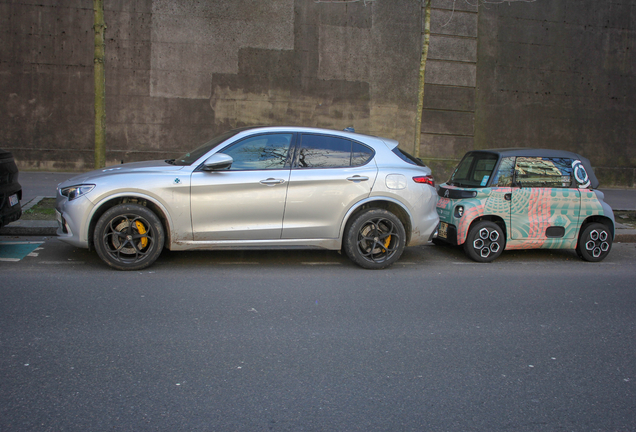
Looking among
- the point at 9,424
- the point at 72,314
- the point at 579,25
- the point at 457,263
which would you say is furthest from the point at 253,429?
the point at 579,25

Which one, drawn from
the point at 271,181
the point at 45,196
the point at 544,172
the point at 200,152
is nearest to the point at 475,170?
the point at 544,172

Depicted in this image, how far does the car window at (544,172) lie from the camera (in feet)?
24.5

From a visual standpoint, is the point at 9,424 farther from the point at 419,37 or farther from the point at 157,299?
the point at 419,37

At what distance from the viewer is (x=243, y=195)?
6.28 meters


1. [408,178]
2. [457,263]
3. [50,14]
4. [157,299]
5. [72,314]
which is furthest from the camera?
[50,14]

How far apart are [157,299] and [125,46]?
1030cm

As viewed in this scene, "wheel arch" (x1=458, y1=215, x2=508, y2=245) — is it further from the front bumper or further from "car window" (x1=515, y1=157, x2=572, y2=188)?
the front bumper

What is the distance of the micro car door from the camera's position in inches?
292

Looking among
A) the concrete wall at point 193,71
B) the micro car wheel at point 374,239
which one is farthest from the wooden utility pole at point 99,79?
the micro car wheel at point 374,239

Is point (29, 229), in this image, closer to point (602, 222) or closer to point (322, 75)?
point (602, 222)

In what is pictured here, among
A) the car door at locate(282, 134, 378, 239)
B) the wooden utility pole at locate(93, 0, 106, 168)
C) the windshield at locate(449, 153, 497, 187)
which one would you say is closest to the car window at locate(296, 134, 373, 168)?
the car door at locate(282, 134, 378, 239)

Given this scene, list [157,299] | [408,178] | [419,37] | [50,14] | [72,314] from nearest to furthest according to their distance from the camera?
1. [72,314]
2. [157,299]
3. [408,178]
4. [50,14]
5. [419,37]

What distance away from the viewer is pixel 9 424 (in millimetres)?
2900

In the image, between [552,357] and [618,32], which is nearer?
[552,357]
